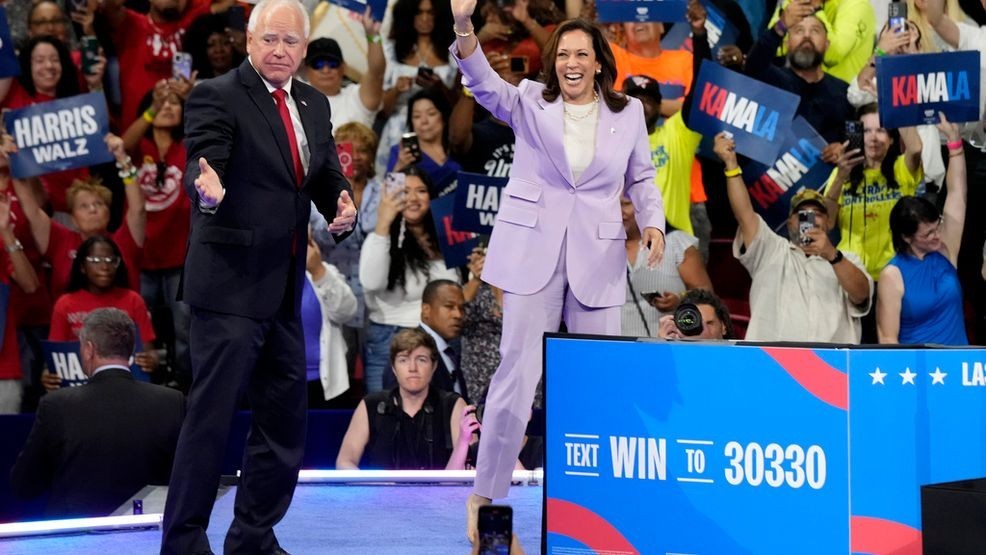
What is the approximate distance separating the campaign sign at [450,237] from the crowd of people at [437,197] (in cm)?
10

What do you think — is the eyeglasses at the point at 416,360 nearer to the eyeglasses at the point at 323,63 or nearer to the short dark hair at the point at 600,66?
the short dark hair at the point at 600,66

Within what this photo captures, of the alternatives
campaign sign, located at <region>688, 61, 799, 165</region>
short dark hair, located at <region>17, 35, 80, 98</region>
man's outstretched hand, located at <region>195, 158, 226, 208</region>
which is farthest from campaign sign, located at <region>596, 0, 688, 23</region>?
man's outstretched hand, located at <region>195, 158, 226, 208</region>

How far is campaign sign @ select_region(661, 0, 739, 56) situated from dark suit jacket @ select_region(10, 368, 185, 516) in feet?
11.2

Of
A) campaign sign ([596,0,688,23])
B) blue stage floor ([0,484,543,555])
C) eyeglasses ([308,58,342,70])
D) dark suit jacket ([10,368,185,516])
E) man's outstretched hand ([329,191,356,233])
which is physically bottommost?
blue stage floor ([0,484,543,555])

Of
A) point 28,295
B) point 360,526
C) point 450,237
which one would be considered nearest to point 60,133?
point 28,295

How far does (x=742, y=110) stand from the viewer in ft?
19.9

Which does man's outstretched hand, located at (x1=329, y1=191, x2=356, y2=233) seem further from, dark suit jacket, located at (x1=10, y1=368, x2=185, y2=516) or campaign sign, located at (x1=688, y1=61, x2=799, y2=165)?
campaign sign, located at (x1=688, y1=61, x2=799, y2=165)

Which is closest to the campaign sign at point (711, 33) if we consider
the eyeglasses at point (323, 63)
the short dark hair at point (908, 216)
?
the short dark hair at point (908, 216)

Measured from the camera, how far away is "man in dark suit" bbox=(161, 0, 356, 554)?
317 cm

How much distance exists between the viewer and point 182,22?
267 inches

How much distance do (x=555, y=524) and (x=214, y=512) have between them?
1350mm

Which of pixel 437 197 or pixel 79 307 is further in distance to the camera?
pixel 437 197

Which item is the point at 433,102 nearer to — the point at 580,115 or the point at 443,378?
the point at 443,378

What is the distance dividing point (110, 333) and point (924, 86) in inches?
143
